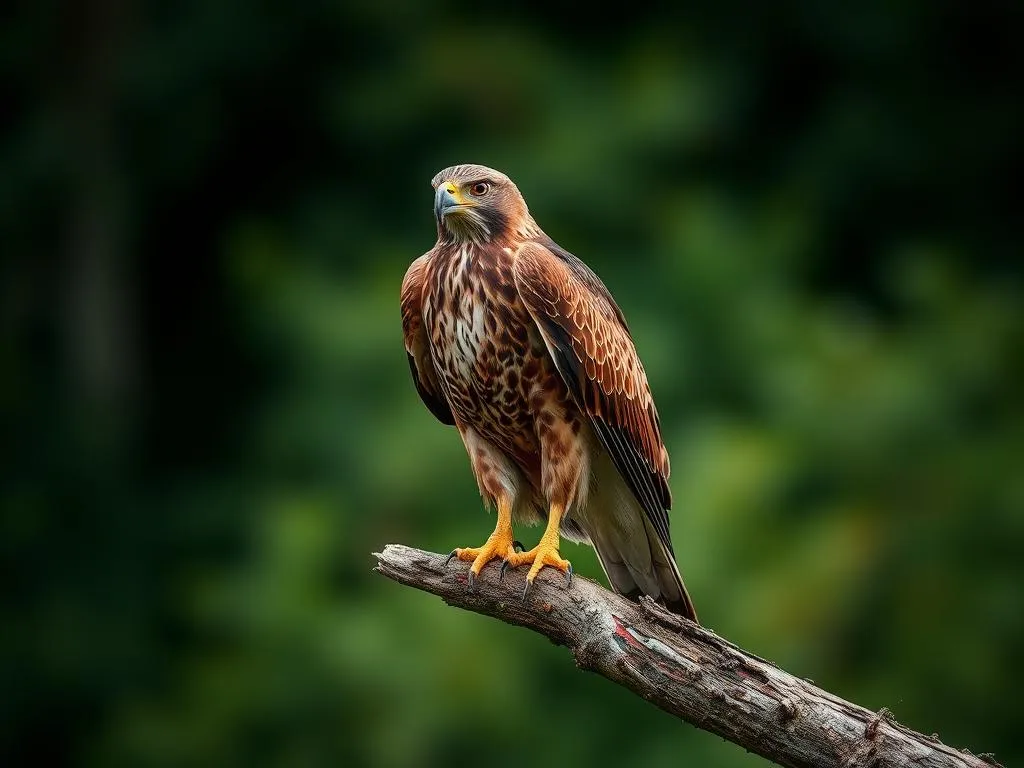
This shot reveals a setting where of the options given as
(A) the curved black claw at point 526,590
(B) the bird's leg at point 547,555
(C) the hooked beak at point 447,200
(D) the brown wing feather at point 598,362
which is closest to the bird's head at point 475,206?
(C) the hooked beak at point 447,200

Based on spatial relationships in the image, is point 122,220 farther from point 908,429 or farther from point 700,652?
point 700,652

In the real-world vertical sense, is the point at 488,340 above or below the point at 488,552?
above

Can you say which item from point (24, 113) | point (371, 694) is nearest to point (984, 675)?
point (371, 694)

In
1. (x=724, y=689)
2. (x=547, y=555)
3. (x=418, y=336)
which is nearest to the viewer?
(x=724, y=689)

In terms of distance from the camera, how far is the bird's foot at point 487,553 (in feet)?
15.4

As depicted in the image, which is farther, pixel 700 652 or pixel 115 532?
pixel 115 532

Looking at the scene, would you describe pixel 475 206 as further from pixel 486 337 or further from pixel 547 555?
pixel 547 555

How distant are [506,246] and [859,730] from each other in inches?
70.5

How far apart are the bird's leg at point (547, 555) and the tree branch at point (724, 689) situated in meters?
0.10

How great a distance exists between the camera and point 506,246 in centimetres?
496

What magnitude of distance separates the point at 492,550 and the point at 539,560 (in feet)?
0.53

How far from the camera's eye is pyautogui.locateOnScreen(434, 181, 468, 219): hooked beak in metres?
4.93

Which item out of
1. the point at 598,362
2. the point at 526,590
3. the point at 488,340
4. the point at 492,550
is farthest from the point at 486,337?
the point at 526,590

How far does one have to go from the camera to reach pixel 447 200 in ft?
16.2
